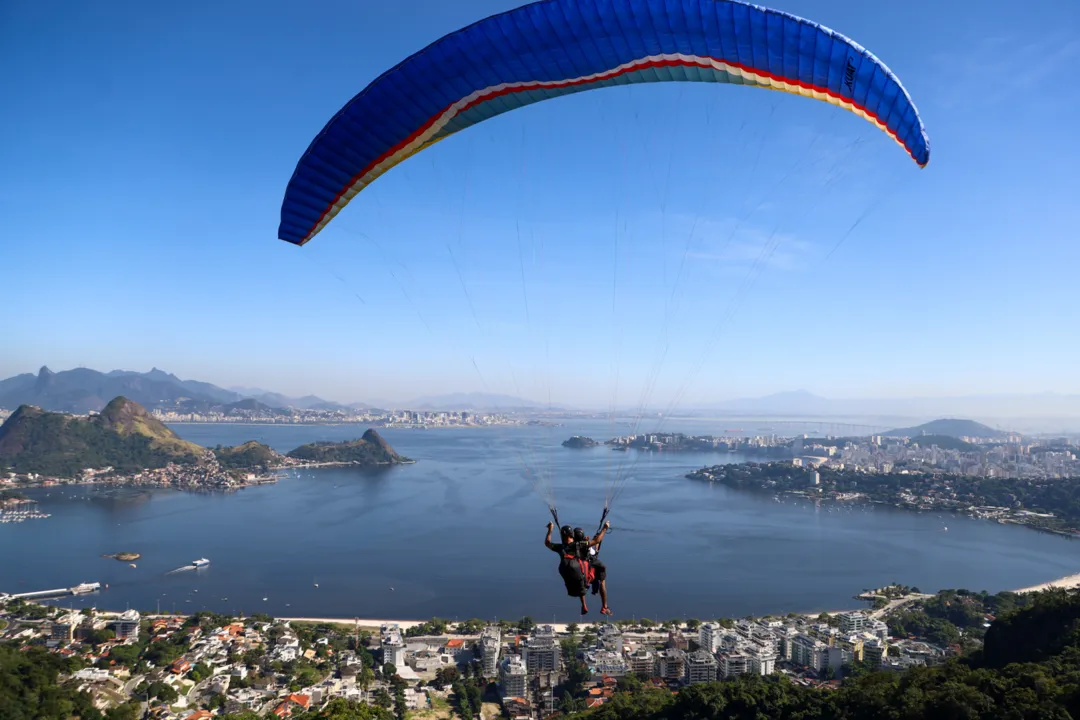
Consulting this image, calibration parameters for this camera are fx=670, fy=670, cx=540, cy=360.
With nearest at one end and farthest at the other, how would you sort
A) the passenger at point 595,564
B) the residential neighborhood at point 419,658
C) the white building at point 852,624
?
the passenger at point 595,564
the residential neighborhood at point 419,658
the white building at point 852,624

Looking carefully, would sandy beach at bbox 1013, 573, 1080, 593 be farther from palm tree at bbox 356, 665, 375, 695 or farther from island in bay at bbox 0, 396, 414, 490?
island in bay at bbox 0, 396, 414, 490

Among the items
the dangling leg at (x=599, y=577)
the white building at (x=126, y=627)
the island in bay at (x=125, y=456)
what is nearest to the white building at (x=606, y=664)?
the white building at (x=126, y=627)

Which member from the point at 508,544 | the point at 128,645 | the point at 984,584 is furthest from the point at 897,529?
the point at 128,645

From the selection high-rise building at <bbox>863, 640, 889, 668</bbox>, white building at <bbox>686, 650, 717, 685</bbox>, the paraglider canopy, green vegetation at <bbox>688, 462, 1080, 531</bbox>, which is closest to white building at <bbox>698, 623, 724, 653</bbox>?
white building at <bbox>686, 650, 717, 685</bbox>

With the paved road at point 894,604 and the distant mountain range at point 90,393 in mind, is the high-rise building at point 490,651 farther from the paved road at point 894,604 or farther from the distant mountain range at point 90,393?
the distant mountain range at point 90,393

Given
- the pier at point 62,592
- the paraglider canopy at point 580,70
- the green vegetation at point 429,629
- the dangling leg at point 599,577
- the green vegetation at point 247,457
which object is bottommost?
the pier at point 62,592

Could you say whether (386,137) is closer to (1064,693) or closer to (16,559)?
(1064,693)

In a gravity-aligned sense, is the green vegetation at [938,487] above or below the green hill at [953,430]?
below
